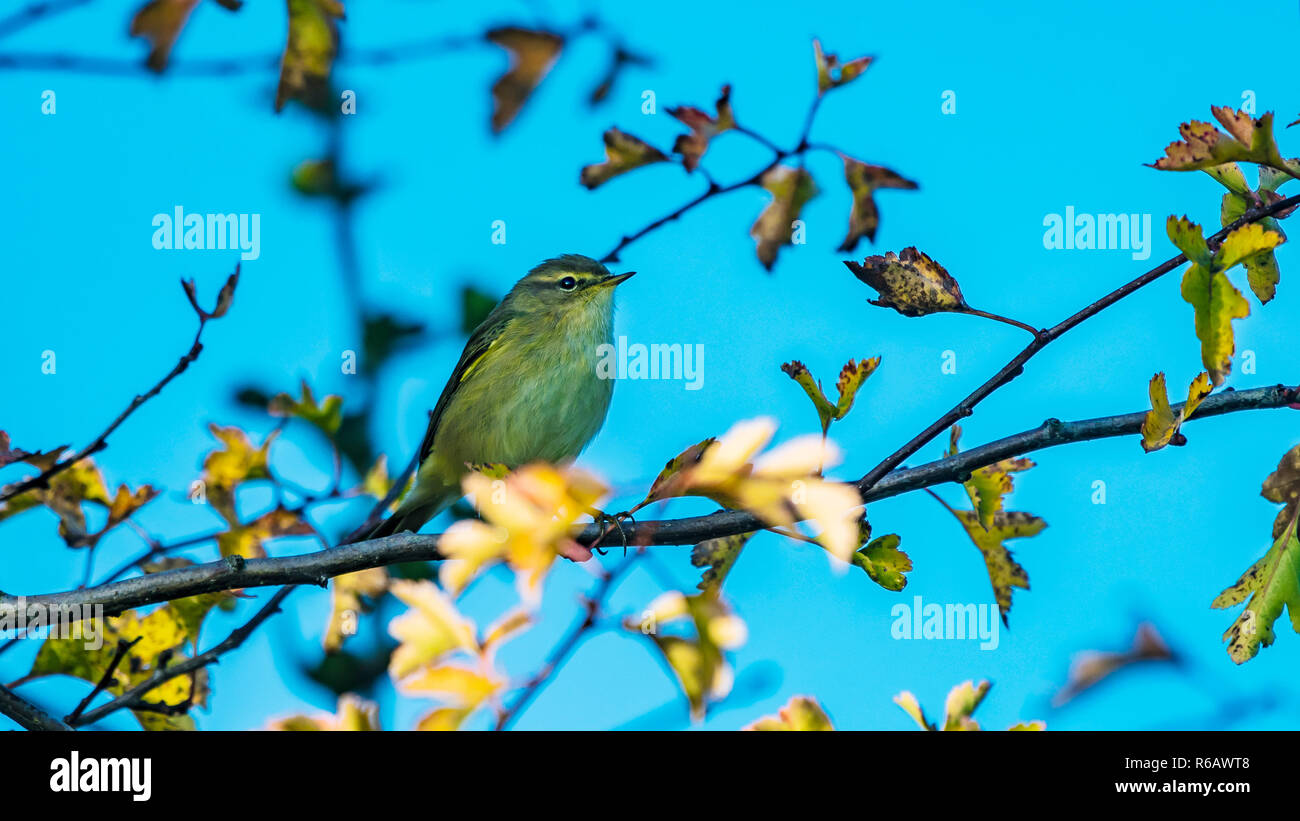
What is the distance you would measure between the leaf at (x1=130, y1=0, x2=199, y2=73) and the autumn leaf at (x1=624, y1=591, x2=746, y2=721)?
5.78 ft

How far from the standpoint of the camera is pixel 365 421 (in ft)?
11.7

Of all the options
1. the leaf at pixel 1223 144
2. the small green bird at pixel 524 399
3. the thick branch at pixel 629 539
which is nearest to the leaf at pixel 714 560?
the thick branch at pixel 629 539

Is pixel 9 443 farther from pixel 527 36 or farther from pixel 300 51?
pixel 527 36

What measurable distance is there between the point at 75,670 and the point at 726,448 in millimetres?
1906

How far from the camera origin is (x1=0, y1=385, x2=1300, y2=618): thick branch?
7.16 feet

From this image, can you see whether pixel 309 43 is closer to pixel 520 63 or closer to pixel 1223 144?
pixel 520 63

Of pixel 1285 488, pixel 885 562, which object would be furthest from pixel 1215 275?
pixel 885 562

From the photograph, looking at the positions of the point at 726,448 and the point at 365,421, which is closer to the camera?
the point at 726,448

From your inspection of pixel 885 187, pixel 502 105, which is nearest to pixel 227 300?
pixel 502 105

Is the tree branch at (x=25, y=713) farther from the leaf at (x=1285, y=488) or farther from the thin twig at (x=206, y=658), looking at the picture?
the leaf at (x=1285, y=488)

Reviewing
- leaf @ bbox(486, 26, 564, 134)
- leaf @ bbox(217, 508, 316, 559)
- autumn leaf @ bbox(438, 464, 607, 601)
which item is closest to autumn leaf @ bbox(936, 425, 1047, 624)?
autumn leaf @ bbox(438, 464, 607, 601)

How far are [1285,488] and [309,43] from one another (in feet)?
7.92

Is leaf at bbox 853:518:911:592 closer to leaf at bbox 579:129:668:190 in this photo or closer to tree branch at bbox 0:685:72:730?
leaf at bbox 579:129:668:190

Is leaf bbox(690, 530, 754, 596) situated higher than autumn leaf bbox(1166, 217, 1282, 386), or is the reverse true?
autumn leaf bbox(1166, 217, 1282, 386)
